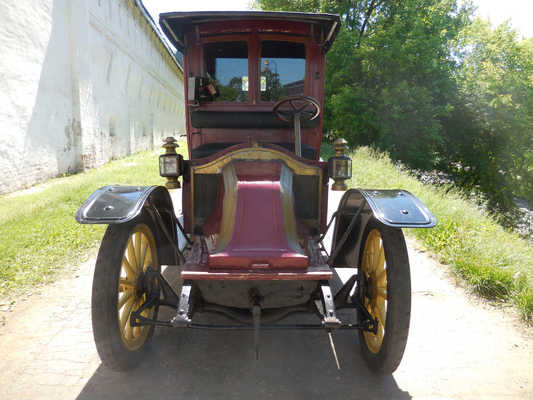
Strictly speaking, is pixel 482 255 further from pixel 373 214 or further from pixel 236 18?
pixel 236 18

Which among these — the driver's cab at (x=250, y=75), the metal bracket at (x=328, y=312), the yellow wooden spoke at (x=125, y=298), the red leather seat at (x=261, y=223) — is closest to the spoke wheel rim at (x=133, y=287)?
the yellow wooden spoke at (x=125, y=298)

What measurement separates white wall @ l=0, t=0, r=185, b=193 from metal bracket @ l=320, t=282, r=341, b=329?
26.8ft

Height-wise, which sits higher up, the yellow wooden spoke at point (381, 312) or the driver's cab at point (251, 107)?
the driver's cab at point (251, 107)

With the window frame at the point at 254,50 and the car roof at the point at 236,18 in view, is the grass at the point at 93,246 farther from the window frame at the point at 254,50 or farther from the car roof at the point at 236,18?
the car roof at the point at 236,18

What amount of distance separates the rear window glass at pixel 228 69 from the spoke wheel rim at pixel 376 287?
2.20 m

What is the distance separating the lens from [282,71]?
402 cm

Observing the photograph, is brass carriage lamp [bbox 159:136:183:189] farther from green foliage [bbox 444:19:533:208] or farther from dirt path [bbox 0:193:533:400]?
green foliage [bbox 444:19:533:208]

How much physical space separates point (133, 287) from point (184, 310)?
0.59m

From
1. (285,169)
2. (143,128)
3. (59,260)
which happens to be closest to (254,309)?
(285,169)

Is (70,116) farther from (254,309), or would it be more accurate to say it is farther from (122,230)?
(254,309)

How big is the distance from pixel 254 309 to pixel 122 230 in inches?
39.0

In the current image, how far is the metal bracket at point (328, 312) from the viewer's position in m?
2.11

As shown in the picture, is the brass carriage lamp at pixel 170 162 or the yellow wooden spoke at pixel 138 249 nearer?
the yellow wooden spoke at pixel 138 249

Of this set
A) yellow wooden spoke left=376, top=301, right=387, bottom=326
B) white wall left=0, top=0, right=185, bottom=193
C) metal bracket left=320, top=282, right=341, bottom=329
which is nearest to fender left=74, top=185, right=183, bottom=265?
metal bracket left=320, top=282, right=341, bottom=329
